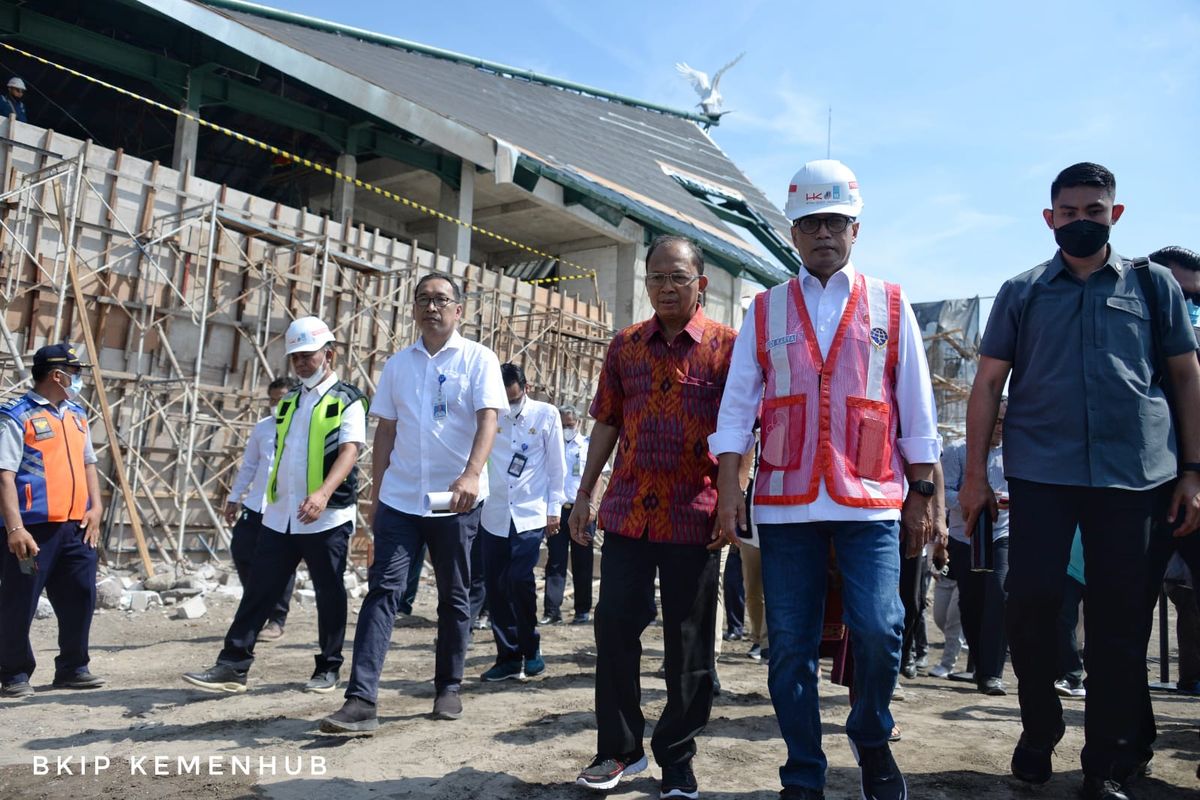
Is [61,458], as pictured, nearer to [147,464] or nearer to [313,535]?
[313,535]

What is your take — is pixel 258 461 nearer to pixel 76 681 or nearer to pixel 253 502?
pixel 253 502

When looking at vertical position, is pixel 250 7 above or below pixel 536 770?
above

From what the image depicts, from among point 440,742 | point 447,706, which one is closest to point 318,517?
point 447,706

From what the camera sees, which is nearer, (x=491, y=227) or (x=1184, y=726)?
(x=1184, y=726)

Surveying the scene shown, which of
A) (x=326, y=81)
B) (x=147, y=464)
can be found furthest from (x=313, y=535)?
(x=326, y=81)

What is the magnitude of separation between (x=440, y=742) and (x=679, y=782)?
1166 mm

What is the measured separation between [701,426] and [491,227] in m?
20.5

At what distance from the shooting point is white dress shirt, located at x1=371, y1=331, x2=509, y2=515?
4363 mm

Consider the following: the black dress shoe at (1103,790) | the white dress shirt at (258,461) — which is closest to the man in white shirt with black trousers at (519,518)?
the white dress shirt at (258,461)

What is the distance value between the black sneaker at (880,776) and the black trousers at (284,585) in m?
2.96

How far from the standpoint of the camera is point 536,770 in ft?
11.0

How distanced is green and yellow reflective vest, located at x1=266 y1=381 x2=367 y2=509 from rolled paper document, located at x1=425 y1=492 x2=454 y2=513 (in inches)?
35.1

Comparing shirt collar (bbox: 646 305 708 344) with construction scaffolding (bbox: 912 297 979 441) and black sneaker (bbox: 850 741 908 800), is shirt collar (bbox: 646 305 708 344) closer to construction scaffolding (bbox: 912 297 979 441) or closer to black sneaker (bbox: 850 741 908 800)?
black sneaker (bbox: 850 741 908 800)

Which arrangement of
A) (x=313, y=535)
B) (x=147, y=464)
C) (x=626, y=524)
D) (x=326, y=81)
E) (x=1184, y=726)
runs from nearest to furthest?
(x=626, y=524) < (x=1184, y=726) < (x=313, y=535) < (x=147, y=464) < (x=326, y=81)
